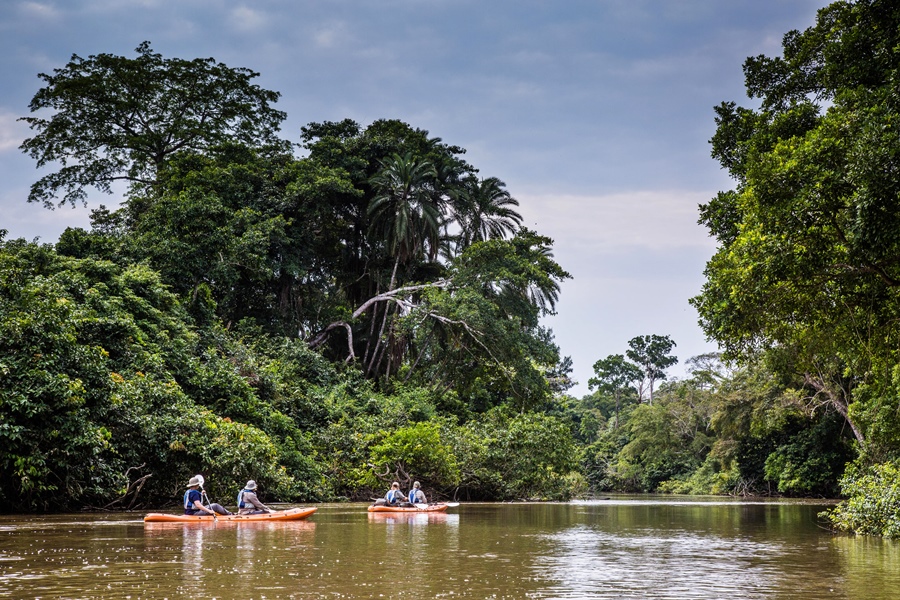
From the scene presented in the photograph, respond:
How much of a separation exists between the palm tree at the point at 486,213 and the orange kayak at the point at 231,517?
30.4 m

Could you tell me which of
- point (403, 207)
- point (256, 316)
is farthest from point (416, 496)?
point (403, 207)

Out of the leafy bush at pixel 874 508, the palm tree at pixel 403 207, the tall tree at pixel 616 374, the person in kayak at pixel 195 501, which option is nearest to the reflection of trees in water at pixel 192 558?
the person in kayak at pixel 195 501

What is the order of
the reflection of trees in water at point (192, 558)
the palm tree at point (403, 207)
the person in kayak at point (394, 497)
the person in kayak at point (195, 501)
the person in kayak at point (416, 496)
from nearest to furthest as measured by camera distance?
the reflection of trees in water at point (192, 558), the person in kayak at point (195, 501), the person in kayak at point (394, 497), the person in kayak at point (416, 496), the palm tree at point (403, 207)

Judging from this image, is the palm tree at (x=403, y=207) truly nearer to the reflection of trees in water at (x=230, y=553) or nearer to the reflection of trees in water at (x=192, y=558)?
the reflection of trees in water at (x=230, y=553)

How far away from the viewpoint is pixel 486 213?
4788 cm

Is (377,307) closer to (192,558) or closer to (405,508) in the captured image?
(405,508)

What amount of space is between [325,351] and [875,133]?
34.2 m

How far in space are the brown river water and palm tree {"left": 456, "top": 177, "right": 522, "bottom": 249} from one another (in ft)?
103

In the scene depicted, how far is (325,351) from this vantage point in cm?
4297

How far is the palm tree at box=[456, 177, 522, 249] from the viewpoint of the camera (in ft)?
155

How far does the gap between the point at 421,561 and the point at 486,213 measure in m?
38.4

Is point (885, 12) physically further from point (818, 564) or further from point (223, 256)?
point (223, 256)

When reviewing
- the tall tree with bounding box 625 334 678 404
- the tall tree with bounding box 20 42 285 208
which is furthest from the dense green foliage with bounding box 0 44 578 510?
the tall tree with bounding box 625 334 678 404

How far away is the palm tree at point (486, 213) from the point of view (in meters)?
47.2
